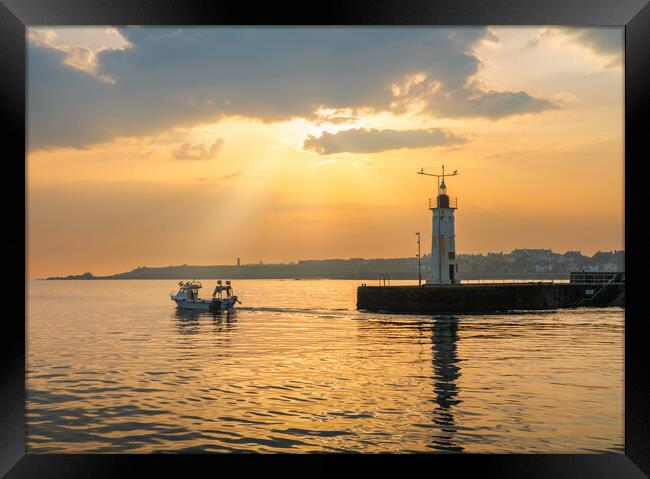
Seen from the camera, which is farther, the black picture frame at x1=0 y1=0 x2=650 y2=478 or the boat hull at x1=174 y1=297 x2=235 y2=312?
the boat hull at x1=174 y1=297 x2=235 y2=312

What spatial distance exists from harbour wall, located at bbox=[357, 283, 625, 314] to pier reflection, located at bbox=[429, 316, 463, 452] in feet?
43.9

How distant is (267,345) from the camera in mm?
29031

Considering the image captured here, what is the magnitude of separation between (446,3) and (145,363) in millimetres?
20794

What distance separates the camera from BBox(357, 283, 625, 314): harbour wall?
4903 cm

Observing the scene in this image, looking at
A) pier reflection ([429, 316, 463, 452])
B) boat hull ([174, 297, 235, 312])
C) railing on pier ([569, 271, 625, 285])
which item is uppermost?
railing on pier ([569, 271, 625, 285])

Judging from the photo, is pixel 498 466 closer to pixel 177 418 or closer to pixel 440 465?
pixel 440 465

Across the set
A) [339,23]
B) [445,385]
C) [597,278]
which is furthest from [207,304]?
[339,23]

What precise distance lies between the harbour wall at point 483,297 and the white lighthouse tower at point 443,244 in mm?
2191

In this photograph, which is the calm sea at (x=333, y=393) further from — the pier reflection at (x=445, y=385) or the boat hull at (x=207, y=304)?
the boat hull at (x=207, y=304)

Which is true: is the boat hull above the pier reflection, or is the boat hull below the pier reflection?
below

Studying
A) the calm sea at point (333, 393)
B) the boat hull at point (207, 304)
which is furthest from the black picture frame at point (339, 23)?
the boat hull at point (207, 304)

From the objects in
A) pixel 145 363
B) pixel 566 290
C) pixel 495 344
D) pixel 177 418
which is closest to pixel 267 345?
pixel 145 363

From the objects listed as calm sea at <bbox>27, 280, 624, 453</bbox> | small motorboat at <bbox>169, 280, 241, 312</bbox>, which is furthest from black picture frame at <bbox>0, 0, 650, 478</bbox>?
small motorboat at <bbox>169, 280, 241, 312</bbox>

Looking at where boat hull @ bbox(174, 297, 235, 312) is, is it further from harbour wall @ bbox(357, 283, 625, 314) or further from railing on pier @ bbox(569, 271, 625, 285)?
railing on pier @ bbox(569, 271, 625, 285)
